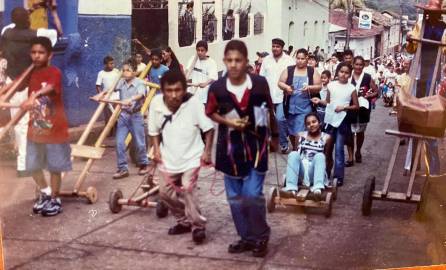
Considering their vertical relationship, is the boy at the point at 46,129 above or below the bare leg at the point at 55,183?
above

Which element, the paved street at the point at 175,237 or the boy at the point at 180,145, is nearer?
the paved street at the point at 175,237

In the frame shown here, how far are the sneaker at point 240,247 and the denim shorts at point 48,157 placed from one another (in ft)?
3.04

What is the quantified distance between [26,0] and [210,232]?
4.97 feet

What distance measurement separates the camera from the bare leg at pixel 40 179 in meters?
3.49

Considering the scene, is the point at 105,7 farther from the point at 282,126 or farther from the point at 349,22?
the point at 349,22

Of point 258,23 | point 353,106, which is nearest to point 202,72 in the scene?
point 258,23

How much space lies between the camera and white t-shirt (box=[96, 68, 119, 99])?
140 inches

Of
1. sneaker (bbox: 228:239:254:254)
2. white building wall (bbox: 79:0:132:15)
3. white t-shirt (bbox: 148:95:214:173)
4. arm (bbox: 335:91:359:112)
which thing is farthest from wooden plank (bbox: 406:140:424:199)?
white building wall (bbox: 79:0:132:15)

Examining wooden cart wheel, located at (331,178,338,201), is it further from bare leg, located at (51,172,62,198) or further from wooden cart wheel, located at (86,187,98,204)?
bare leg, located at (51,172,62,198)

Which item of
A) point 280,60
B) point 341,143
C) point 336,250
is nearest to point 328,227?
point 336,250

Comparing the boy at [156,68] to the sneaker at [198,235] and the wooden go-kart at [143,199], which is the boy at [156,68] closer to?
the wooden go-kart at [143,199]

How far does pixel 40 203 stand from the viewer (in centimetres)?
354

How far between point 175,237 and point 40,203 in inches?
28.3

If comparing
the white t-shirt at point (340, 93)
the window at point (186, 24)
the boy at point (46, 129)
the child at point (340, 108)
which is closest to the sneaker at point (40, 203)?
the boy at point (46, 129)
